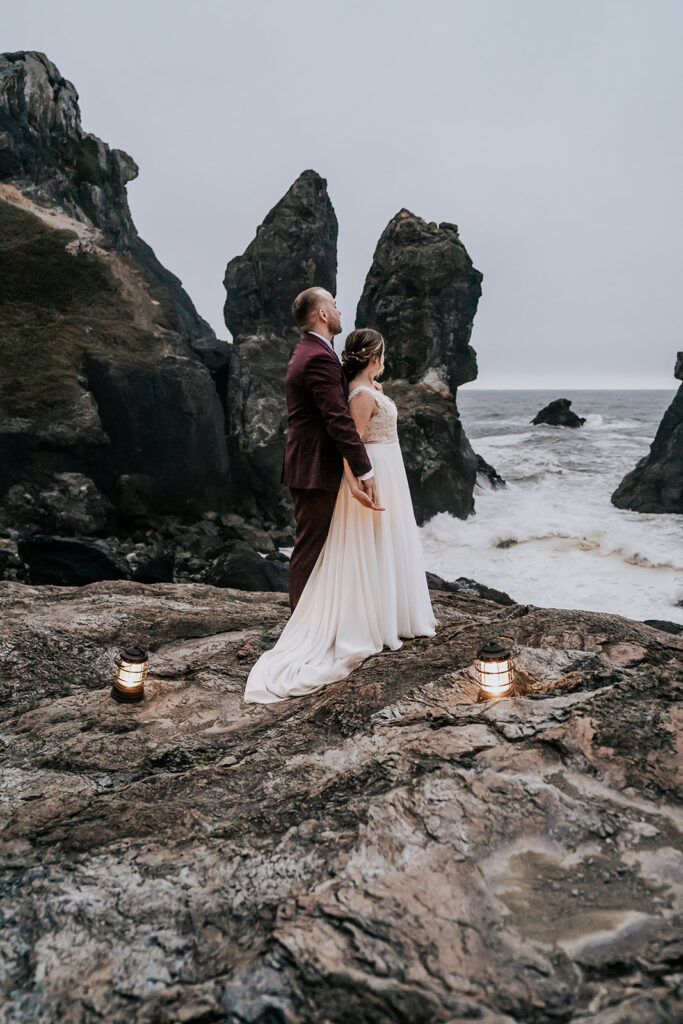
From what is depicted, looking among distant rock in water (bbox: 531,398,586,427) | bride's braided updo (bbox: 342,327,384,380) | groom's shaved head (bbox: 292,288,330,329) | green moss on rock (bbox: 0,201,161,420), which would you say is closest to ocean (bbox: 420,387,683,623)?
green moss on rock (bbox: 0,201,161,420)

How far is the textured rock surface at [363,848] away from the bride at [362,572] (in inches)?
13.5

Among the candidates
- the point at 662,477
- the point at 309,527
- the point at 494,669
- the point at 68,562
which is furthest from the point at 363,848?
the point at 662,477

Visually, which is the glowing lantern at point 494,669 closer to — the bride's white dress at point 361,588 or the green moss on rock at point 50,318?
the bride's white dress at point 361,588

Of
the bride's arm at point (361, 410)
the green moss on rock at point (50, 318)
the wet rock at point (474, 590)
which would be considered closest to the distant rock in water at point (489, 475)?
the wet rock at point (474, 590)

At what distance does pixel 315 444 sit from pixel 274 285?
2461 centimetres

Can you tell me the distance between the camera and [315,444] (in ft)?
13.6

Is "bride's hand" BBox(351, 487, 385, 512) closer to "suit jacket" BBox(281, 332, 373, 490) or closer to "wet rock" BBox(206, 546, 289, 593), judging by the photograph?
"suit jacket" BBox(281, 332, 373, 490)

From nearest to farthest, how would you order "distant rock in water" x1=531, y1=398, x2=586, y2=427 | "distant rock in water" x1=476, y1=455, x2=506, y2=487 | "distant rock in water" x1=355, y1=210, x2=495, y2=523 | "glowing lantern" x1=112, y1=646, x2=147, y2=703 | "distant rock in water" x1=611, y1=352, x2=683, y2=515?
"glowing lantern" x1=112, y1=646, x2=147, y2=703, "distant rock in water" x1=611, y1=352, x2=683, y2=515, "distant rock in water" x1=355, y1=210, x2=495, y2=523, "distant rock in water" x1=476, y1=455, x2=506, y2=487, "distant rock in water" x1=531, y1=398, x2=586, y2=427

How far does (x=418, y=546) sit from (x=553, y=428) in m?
49.7

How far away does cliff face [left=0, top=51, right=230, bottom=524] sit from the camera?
55.8 ft

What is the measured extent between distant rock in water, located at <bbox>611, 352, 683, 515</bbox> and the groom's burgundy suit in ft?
77.4

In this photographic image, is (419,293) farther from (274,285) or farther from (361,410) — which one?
(361,410)

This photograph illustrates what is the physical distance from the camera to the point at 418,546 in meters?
4.44

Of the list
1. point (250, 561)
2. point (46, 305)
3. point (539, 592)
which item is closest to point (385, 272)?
point (46, 305)
